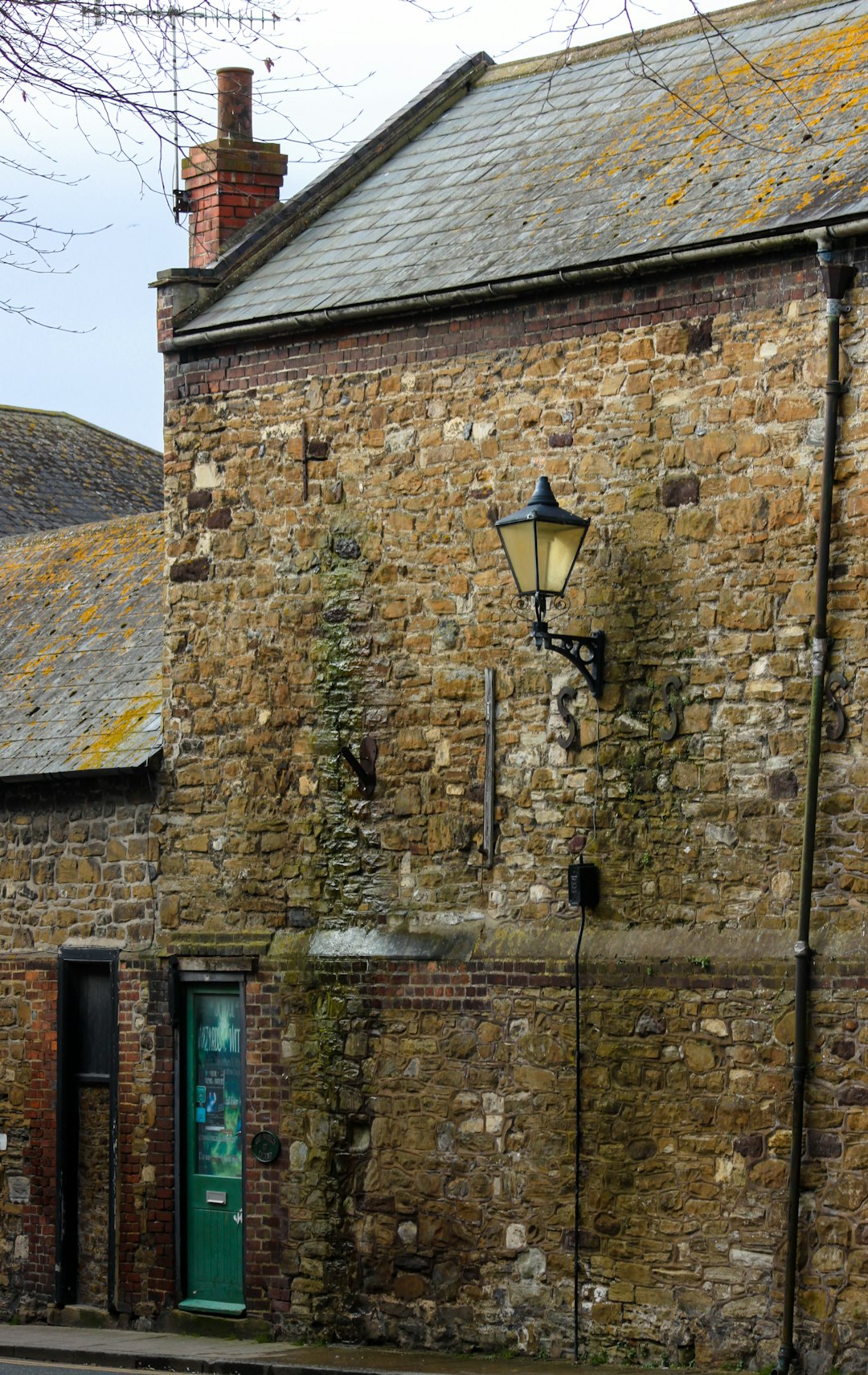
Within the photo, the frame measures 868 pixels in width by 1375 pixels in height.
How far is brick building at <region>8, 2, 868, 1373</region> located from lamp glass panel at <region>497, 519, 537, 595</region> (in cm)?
66

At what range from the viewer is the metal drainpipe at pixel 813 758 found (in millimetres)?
11258

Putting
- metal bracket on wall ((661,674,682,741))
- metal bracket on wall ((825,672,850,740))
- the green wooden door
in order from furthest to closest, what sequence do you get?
the green wooden door → metal bracket on wall ((661,674,682,741)) → metal bracket on wall ((825,672,850,740))

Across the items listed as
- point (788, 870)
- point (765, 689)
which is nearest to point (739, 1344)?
point (788, 870)

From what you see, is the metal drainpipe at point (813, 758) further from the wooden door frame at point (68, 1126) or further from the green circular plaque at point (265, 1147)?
the wooden door frame at point (68, 1126)

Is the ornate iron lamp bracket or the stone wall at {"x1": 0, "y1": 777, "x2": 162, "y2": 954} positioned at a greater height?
the ornate iron lamp bracket

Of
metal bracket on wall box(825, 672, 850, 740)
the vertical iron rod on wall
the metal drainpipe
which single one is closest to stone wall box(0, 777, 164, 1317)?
the vertical iron rod on wall

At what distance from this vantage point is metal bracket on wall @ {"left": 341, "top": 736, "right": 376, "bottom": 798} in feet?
45.0

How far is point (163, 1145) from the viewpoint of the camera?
1460 cm

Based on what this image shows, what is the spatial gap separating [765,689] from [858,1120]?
96.1 inches

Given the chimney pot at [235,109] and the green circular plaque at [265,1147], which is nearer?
the green circular plaque at [265,1147]

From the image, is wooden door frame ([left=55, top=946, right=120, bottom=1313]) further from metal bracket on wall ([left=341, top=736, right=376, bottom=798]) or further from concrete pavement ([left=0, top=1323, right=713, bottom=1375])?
metal bracket on wall ([left=341, top=736, right=376, bottom=798])

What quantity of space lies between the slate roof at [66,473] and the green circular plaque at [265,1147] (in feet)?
37.9

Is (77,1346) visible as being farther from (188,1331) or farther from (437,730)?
(437,730)

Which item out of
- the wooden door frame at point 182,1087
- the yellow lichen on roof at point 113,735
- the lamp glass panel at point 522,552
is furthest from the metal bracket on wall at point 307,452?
the wooden door frame at point 182,1087
